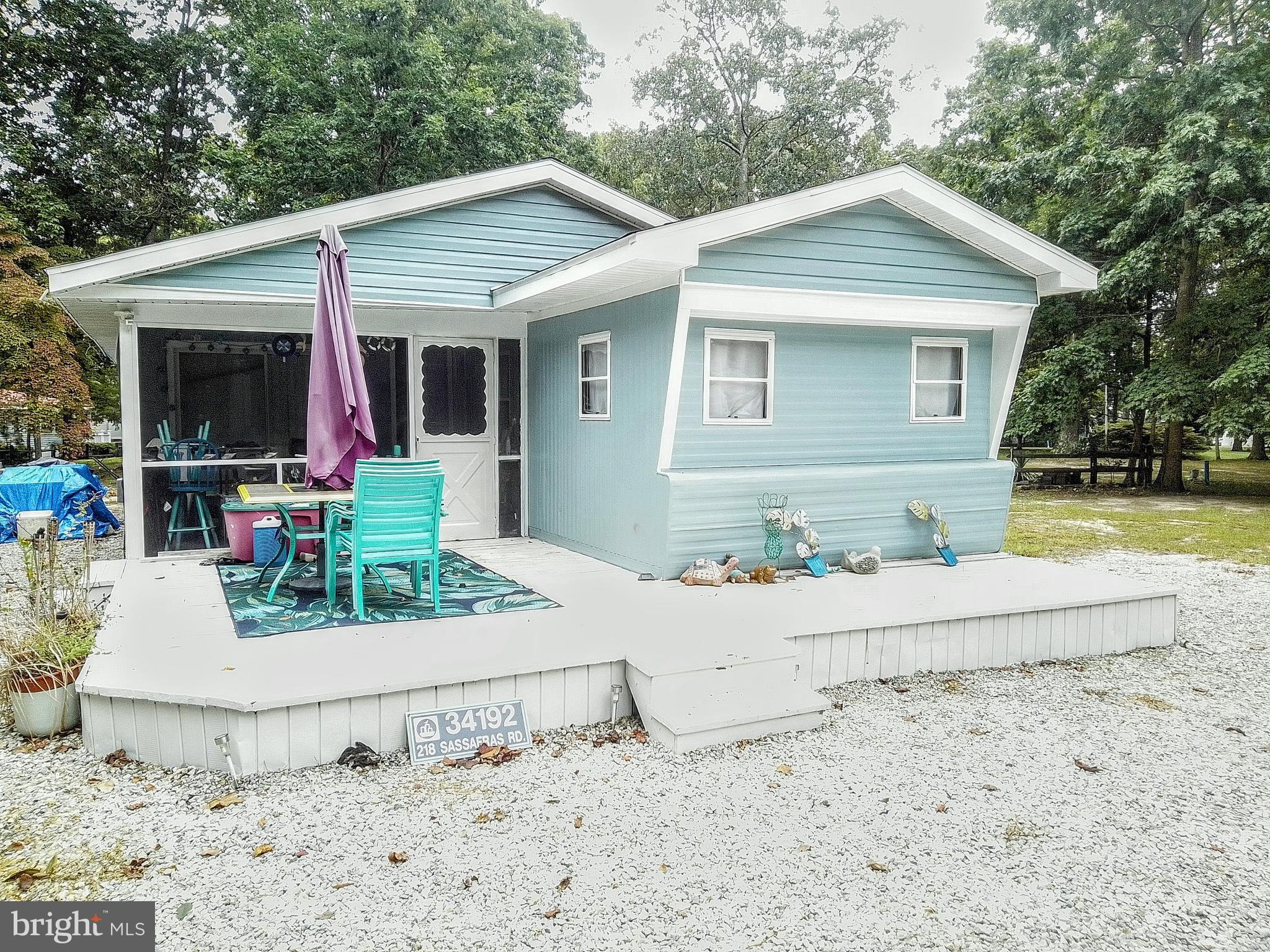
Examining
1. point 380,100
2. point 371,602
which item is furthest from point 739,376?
point 380,100

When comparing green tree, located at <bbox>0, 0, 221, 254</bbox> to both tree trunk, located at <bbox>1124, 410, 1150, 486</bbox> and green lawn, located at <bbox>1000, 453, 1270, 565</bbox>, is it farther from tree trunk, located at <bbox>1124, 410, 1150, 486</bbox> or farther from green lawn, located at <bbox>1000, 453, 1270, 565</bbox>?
tree trunk, located at <bbox>1124, 410, 1150, 486</bbox>

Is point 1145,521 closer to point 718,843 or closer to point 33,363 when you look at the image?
point 718,843

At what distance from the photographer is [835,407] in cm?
656

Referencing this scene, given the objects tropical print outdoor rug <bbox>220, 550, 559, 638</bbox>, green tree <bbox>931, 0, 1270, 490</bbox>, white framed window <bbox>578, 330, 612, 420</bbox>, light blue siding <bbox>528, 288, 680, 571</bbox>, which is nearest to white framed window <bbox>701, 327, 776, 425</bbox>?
light blue siding <bbox>528, 288, 680, 571</bbox>

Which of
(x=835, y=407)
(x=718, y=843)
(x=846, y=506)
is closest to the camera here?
(x=718, y=843)

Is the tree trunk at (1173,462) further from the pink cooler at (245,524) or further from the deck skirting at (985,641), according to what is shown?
the pink cooler at (245,524)

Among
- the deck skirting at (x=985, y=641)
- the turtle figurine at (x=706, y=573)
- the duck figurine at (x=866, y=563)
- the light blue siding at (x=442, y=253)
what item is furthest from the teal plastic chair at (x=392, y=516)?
the duck figurine at (x=866, y=563)

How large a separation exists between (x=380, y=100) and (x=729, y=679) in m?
16.9

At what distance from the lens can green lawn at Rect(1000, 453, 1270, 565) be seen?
9.27 m

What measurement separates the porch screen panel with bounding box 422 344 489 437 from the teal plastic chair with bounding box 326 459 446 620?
2841 millimetres

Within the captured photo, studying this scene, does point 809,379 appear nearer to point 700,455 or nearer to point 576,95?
point 700,455

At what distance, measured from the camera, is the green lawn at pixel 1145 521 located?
9273 mm

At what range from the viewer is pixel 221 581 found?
5.69 meters

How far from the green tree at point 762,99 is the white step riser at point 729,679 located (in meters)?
20.4
